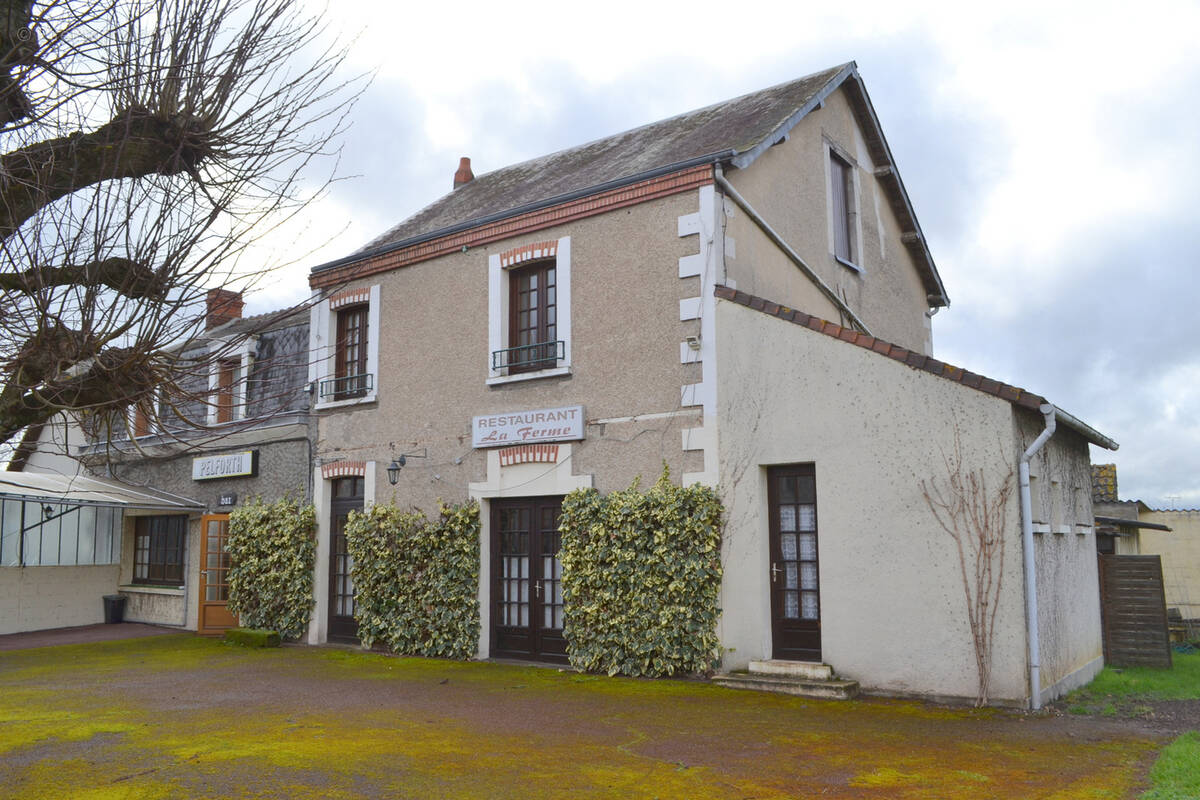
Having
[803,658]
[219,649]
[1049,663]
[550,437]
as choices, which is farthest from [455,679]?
[1049,663]

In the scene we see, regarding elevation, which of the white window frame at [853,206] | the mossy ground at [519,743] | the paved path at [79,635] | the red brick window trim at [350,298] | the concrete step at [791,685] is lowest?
the paved path at [79,635]

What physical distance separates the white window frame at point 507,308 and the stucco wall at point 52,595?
10.2m

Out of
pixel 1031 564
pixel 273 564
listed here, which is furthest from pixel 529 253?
pixel 1031 564

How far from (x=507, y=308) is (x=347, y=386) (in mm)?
3279

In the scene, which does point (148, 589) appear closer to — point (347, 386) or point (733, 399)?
point (347, 386)

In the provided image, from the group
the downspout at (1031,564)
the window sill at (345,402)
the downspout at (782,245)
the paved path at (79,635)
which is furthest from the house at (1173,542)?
the paved path at (79,635)

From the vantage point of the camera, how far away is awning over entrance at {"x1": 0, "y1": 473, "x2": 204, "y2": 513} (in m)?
14.6

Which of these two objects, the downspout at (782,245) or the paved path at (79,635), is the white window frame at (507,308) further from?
the paved path at (79,635)

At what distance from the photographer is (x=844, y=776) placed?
20.1 ft

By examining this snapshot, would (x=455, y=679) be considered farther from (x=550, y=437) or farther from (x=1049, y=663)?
(x=1049, y=663)

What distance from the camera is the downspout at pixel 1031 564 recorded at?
27.3 ft

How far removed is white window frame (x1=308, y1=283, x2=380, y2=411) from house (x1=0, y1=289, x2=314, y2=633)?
41 centimetres

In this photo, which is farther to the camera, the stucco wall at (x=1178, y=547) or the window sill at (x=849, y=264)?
the stucco wall at (x=1178, y=547)

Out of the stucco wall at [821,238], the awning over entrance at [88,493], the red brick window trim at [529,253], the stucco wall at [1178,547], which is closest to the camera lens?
the stucco wall at [821,238]
